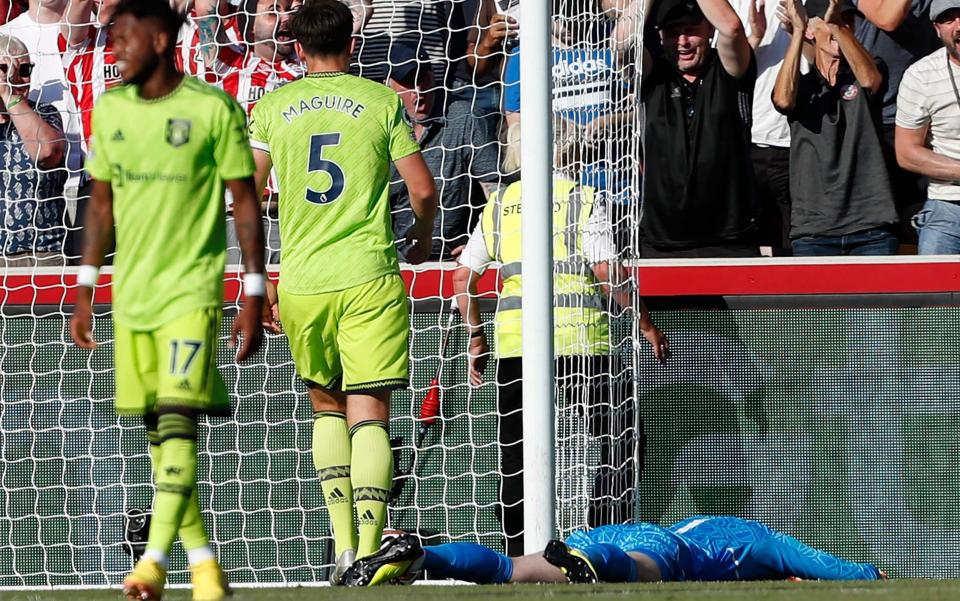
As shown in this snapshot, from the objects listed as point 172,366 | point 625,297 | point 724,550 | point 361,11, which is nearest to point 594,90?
point 625,297

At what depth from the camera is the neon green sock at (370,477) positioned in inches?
209

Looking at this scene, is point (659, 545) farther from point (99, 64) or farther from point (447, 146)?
point (99, 64)

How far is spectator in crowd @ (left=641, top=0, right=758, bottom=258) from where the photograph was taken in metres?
8.15

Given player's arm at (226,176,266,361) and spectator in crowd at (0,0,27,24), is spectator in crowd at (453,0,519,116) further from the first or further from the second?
player's arm at (226,176,266,361)

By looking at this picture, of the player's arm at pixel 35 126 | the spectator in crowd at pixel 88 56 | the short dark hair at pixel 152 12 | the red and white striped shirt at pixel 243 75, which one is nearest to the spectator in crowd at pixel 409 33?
the red and white striped shirt at pixel 243 75

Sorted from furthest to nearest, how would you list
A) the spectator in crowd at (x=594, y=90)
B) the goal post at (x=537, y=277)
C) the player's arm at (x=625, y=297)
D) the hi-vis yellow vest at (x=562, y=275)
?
the spectator in crowd at (x=594, y=90), the player's arm at (x=625, y=297), the hi-vis yellow vest at (x=562, y=275), the goal post at (x=537, y=277)

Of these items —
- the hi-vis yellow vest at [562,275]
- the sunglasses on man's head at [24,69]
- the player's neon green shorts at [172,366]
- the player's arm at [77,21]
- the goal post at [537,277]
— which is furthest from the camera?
the sunglasses on man's head at [24,69]

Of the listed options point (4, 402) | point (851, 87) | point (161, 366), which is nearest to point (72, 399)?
point (4, 402)

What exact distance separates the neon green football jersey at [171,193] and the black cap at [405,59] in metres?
3.62

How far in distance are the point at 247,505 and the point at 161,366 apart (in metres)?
3.34

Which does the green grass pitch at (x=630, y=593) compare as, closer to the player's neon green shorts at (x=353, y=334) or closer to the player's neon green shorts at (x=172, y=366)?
the player's neon green shorts at (x=172, y=366)

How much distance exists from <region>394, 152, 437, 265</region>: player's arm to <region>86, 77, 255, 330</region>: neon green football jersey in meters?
1.34

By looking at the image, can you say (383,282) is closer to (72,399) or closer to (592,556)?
(592,556)

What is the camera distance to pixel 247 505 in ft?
24.2
